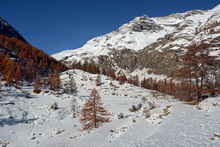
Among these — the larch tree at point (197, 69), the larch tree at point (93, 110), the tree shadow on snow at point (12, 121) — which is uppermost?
the larch tree at point (197, 69)

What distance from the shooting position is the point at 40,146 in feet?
63.8

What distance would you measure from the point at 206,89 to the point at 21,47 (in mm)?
144583

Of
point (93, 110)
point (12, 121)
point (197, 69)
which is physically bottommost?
point (12, 121)

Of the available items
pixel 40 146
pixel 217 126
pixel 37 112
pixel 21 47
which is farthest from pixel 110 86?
pixel 21 47

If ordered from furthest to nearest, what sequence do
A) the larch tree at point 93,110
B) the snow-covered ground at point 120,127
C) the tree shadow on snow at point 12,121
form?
1. the tree shadow on snow at point 12,121
2. the larch tree at point 93,110
3. the snow-covered ground at point 120,127

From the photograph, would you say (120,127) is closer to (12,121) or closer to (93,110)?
(93,110)

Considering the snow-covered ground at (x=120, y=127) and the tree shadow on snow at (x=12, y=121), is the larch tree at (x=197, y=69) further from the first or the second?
the tree shadow on snow at (x=12, y=121)

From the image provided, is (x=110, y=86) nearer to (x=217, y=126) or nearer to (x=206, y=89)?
(x=206, y=89)

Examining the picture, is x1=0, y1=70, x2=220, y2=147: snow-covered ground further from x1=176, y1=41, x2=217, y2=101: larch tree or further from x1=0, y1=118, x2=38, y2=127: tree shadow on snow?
x1=176, y1=41, x2=217, y2=101: larch tree

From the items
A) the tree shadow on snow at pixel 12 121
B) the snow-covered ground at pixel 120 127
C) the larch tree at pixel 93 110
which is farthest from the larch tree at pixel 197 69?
the tree shadow on snow at pixel 12 121

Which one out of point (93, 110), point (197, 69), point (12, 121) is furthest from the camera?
point (12, 121)

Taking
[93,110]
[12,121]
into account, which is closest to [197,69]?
[93,110]

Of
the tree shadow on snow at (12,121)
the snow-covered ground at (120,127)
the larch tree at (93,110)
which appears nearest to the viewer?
the snow-covered ground at (120,127)

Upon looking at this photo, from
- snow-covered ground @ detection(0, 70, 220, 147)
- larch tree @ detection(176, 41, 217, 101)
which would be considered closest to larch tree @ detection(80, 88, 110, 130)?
snow-covered ground @ detection(0, 70, 220, 147)
